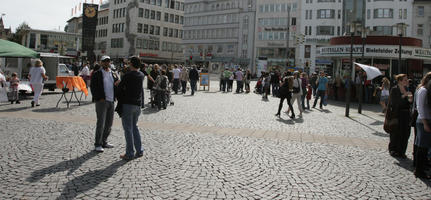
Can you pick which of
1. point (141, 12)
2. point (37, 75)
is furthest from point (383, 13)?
→ point (37, 75)

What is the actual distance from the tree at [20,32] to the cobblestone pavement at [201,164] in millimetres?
78798

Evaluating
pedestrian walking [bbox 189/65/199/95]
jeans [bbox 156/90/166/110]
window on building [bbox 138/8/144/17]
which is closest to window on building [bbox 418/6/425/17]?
pedestrian walking [bbox 189/65/199/95]

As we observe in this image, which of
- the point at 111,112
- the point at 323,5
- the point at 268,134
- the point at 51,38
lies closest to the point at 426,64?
the point at 323,5

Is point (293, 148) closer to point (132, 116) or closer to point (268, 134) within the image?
point (268, 134)

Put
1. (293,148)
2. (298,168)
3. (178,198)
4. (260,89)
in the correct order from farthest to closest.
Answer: (260,89)
(293,148)
(298,168)
(178,198)

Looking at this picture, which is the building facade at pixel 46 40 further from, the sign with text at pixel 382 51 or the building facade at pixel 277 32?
the sign with text at pixel 382 51

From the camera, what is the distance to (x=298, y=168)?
6469 millimetres

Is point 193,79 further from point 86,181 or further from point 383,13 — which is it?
point 383,13

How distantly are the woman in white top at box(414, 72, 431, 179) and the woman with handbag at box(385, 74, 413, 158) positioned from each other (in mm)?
1339

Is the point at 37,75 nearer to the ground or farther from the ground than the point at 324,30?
nearer to the ground

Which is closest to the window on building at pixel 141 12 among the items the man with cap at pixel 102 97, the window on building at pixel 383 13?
the window on building at pixel 383 13

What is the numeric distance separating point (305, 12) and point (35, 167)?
68.3m

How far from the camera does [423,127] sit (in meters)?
6.41

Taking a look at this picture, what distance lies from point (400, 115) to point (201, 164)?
4.36 meters
